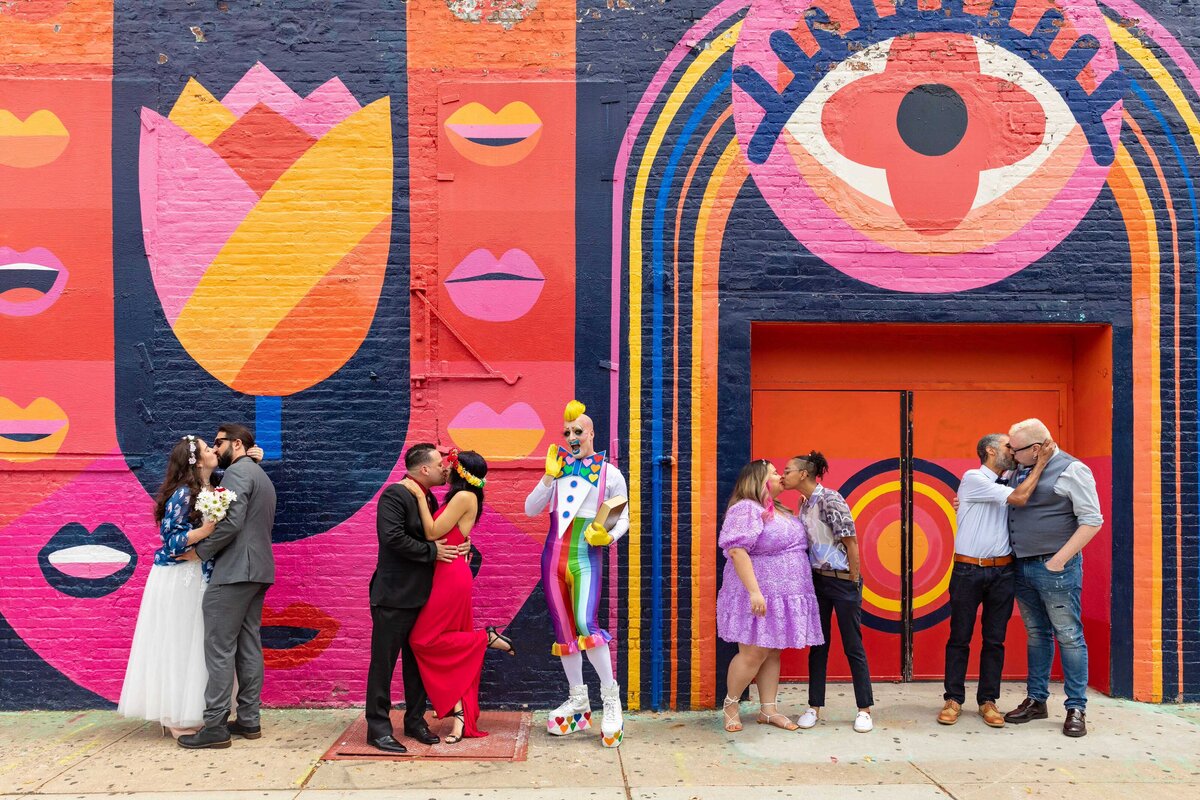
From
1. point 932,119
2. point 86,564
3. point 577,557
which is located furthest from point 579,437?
point 86,564

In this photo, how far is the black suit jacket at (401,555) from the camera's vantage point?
564 centimetres

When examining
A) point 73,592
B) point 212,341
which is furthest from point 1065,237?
point 73,592

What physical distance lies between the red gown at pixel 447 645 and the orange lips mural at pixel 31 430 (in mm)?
3049

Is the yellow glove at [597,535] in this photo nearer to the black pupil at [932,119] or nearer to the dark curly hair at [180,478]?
the dark curly hair at [180,478]

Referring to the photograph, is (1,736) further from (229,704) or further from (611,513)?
(611,513)

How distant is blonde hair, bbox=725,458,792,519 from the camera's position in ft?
19.7

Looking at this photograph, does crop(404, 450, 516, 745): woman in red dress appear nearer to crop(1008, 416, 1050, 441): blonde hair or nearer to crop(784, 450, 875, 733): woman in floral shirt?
crop(784, 450, 875, 733): woman in floral shirt

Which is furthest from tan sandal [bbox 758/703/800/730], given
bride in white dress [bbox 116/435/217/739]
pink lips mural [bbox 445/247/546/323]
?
bride in white dress [bbox 116/435/217/739]

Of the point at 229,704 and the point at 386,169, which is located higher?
the point at 386,169

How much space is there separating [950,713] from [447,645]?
3.24 metres

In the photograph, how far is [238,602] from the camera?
592 centimetres

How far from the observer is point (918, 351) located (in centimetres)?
730

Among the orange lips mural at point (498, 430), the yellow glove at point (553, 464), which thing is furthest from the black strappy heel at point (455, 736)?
the orange lips mural at point (498, 430)

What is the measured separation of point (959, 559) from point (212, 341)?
5.33 metres
